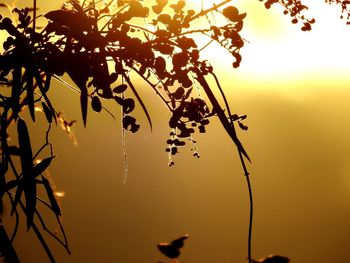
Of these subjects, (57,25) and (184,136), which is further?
(184,136)

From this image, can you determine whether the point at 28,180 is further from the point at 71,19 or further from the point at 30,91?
the point at 71,19

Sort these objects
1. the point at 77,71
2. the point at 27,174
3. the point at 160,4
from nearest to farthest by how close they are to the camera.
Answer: the point at 27,174, the point at 77,71, the point at 160,4

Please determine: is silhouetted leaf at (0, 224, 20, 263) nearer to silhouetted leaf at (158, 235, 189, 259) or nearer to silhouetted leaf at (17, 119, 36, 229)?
silhouetted leaf at (17, 119, 36, 229)

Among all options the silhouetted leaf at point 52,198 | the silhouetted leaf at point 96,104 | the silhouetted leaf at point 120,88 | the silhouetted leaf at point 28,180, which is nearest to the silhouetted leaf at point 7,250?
the silhouetted leaf at point 28,180

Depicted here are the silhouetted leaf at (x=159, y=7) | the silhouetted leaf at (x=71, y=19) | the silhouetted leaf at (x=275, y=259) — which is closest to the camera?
the silhouetted leaf at (x=275, y=259)

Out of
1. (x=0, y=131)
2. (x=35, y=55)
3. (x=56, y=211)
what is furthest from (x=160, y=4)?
(x=56, y=211)

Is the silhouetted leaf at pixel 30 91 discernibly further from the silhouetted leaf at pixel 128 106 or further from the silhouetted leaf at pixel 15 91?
the silhouetted leaf at pixel 128 106

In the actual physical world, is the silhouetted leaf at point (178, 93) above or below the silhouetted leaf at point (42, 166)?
above

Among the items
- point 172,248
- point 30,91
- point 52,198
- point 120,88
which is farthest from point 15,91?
point 172,248

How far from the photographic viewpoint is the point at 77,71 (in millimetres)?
1942

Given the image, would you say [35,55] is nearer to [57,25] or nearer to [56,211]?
[57,25]

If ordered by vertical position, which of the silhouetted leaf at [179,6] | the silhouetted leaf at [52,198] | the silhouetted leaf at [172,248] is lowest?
the silhouetted leaf at [52,198]

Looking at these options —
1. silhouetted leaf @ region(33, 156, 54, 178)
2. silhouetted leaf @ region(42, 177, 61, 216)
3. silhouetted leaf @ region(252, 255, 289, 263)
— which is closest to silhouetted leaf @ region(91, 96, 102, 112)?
silhouetted leaf @ region(33, 156, 54, 178)

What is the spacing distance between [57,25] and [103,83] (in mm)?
324
